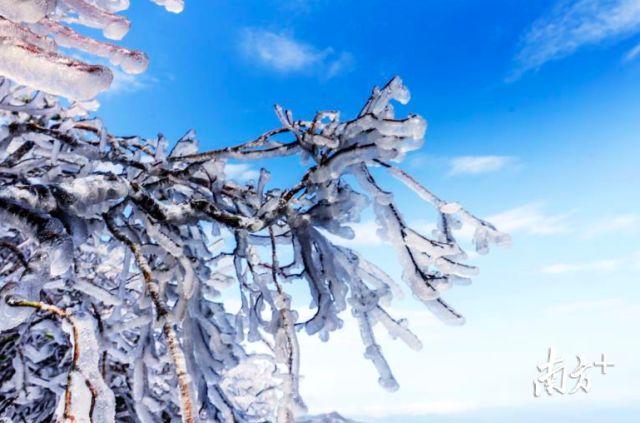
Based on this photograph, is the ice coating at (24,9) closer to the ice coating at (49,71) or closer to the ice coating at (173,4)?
the ice coating at (49,71)

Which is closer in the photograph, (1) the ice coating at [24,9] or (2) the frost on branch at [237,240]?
(1) the ice coating at [24,9]

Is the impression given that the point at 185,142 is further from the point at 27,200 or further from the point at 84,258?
the point at 84,258

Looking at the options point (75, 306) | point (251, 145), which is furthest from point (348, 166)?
point (75, 306)

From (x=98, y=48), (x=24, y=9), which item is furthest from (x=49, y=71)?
(x=98, y=48)

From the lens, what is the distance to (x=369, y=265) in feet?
6.68

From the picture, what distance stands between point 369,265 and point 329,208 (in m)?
0.34

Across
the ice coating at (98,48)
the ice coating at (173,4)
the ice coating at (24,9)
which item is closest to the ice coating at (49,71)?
the ice coating at (24,9)

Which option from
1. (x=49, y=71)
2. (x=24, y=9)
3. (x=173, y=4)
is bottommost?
(x=49, y=71)

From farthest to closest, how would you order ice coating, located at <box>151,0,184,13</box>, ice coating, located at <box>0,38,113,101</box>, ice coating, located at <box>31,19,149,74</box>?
ice coating, located at <box>151,0,184,13</box> < ice coating, located at <box>31,19,149,74</box> < ice coating, located at <box>0,38,113,101</box>

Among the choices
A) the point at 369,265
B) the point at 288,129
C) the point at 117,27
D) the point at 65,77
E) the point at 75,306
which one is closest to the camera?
the point at 65,77

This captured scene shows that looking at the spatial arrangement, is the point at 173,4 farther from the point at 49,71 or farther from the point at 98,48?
the point at 49,71

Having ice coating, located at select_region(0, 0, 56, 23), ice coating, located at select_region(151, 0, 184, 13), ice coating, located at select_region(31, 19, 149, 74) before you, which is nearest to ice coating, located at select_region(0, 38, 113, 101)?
ice coating, located at select_region(0, 0, 56, 23)

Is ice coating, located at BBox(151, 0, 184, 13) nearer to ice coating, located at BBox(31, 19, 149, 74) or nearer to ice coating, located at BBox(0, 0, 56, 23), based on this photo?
ice coating, located at BBox(31, 19, 149, 74)

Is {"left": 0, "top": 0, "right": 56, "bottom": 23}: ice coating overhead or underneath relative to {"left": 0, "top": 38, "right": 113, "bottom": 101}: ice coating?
overhead
